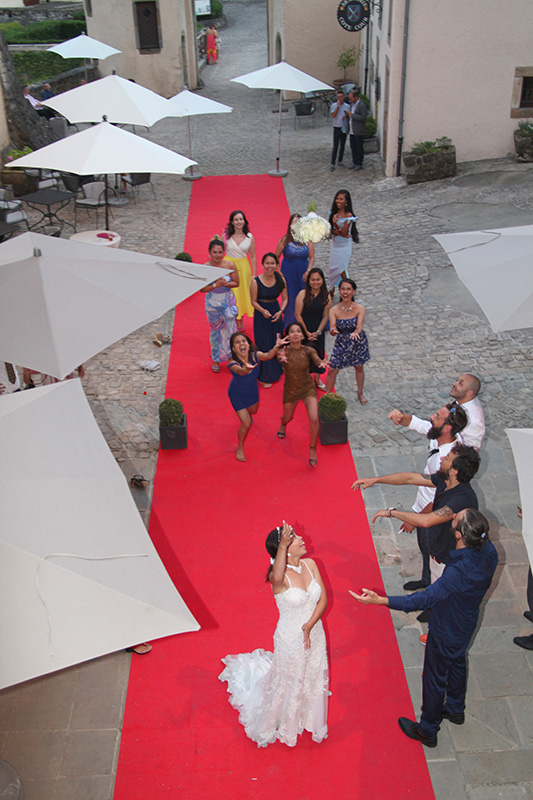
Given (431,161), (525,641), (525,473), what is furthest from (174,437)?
(431,161)

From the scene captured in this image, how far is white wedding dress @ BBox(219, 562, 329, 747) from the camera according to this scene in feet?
15.6

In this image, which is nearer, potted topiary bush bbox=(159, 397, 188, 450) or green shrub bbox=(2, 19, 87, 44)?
potted topiary bush bbox=(159, 397, 188, 450)

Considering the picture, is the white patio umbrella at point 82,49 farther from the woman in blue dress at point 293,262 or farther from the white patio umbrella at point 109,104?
the woman in blue dress at point 293,262

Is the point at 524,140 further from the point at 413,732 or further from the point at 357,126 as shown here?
the point at 413,732

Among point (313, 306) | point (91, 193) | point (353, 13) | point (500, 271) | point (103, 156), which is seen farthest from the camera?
point (353, 13)

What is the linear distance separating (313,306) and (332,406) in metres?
1.34

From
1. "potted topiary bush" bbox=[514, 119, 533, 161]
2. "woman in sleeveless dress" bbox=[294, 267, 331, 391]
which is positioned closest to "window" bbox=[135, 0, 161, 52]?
"potted topiary bush" bbox=[514, 119, 533, 161]

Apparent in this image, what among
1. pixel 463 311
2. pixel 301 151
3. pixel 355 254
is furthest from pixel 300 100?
pixel 463 311

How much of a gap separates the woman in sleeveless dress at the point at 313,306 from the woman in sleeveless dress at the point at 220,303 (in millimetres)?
992

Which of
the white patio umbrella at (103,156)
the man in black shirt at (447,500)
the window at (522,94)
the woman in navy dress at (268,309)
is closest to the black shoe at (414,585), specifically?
the man in black shirt at (447,500)

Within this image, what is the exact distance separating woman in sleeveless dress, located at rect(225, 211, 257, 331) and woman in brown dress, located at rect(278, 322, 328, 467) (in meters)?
2.45

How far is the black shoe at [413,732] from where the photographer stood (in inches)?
202

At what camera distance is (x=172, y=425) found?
8094 mm

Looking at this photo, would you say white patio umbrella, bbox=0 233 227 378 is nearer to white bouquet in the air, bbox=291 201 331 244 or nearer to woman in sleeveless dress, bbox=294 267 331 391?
woman in sleeveless dress, bbox=294 267 331 391
